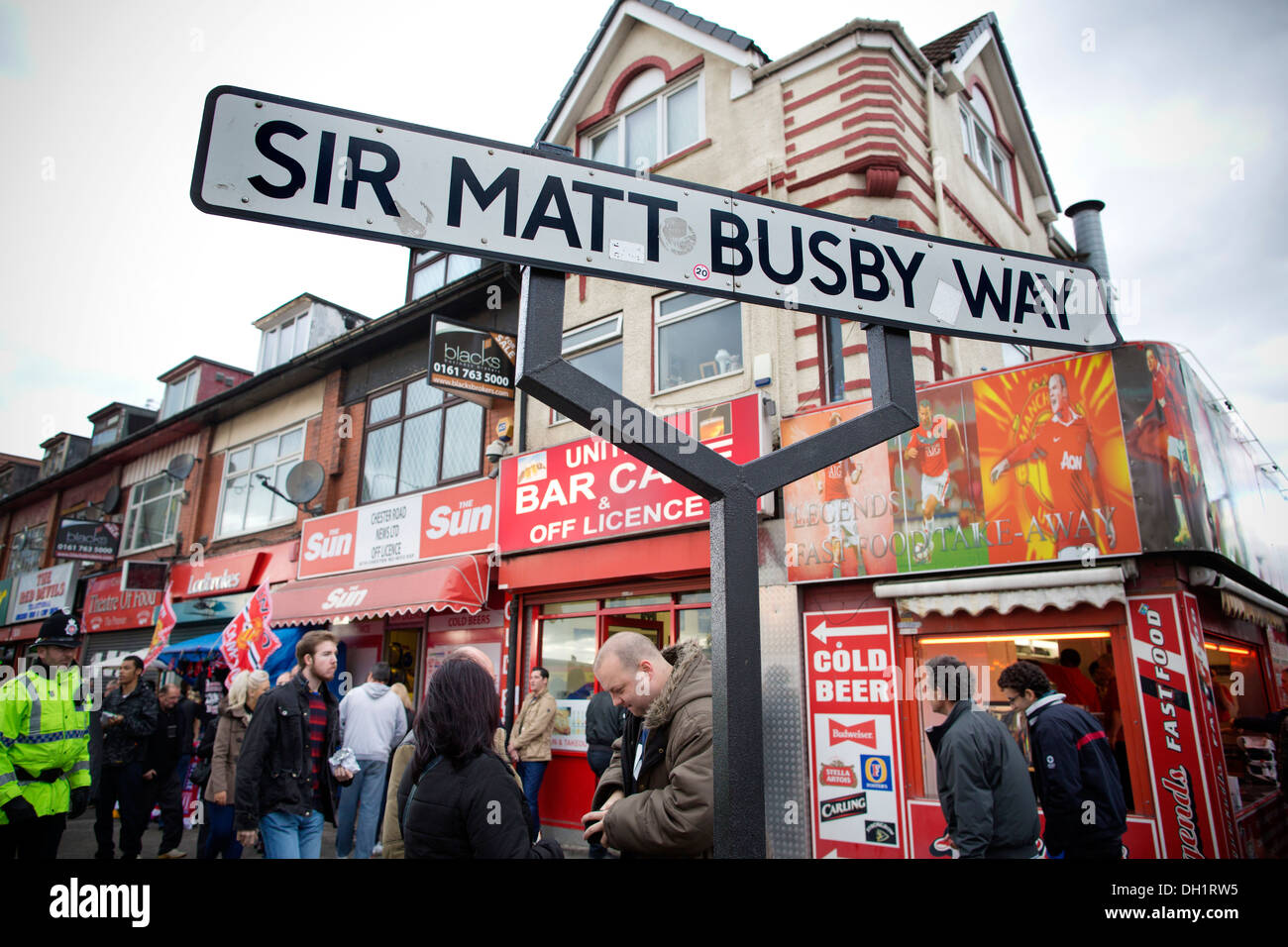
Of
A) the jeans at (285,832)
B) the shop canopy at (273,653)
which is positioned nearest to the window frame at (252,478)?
the shop canopy at (273,653)

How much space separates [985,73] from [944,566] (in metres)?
9.64

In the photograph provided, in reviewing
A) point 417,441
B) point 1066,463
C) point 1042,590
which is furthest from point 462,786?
point 417,441

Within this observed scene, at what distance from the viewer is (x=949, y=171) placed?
1004 centimetres

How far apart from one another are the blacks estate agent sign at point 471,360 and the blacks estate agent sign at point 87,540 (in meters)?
14.1

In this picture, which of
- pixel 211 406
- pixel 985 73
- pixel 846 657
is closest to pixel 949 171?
pixel 985 73

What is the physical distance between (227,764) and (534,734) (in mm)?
3559

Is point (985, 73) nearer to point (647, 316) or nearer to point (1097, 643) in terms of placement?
point (647, 316)

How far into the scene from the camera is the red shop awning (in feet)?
33.6

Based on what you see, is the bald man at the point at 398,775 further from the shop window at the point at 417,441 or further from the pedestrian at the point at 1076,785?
the shop window at the point at 417,441

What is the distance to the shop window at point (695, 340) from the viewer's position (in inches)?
377

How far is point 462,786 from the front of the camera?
97.8 inches
